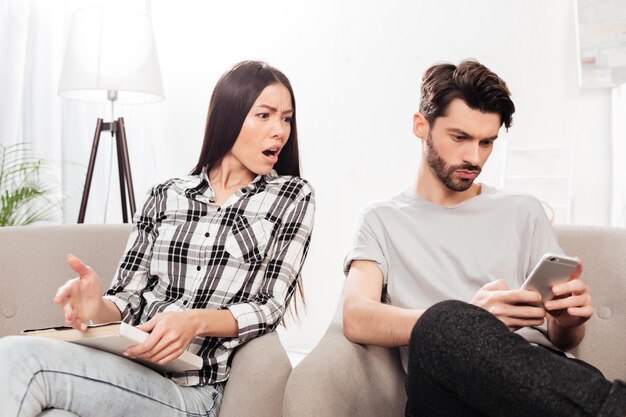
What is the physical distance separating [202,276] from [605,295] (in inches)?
34.6

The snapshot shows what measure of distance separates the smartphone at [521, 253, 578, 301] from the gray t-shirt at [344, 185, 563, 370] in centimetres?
26

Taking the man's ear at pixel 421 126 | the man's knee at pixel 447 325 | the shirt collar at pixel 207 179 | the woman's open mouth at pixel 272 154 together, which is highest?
the man's ear at pixel 421 126

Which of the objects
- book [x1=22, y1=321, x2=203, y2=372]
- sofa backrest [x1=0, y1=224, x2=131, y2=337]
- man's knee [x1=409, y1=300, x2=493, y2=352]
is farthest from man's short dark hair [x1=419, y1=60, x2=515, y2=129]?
sofa backrest [x1=0, y1=224, x2=131, y2=337]

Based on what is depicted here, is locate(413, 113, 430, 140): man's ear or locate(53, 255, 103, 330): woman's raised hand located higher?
locate(413, 113, 430, 140): man's ear

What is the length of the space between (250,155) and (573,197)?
2.07 metres

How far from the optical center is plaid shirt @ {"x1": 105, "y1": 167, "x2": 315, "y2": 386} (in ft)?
4.42

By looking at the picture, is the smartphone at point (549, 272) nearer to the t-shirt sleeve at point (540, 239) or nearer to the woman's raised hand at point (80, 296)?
the t-shirt sleeve at point (540, 239)

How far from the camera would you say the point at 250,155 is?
1540mm

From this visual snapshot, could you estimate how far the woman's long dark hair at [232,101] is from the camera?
Answer: 1.53 metres

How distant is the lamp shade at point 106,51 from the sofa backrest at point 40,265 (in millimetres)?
987

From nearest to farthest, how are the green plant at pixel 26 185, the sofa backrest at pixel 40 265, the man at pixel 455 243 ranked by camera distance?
the man at pixel 455 243 → the sofa backrest at pixel 40 265 → the green plant at pixel 26 185

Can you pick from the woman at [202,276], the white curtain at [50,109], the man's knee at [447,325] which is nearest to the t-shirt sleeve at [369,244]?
the woman at [202,276]

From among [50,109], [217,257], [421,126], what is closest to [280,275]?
[217,257]

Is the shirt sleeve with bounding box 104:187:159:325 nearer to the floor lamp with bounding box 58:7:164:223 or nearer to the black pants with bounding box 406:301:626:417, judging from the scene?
the black pants with bounding box 406:301:626:417
